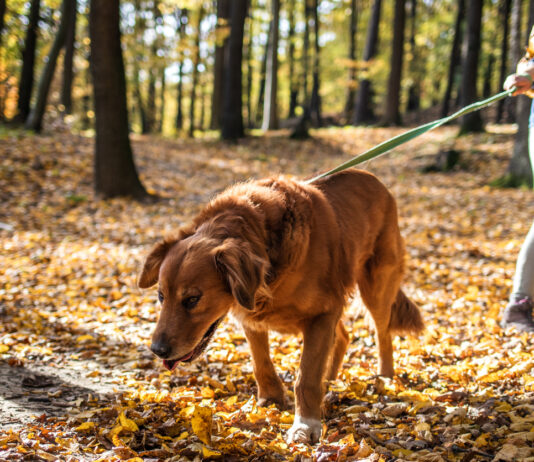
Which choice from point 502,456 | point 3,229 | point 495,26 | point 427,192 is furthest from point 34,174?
point 495,26

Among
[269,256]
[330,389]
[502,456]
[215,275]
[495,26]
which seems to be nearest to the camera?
[502,456]

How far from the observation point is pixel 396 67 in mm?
20797

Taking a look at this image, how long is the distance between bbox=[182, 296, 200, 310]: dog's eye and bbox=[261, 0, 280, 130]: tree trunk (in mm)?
18468

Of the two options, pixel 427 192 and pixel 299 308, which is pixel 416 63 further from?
pixel 299 308

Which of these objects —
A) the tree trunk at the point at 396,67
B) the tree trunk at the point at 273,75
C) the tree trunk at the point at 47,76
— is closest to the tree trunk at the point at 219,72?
the tree trunk at the point at 273,75

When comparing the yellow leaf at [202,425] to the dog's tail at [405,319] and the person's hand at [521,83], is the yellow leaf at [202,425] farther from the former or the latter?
the person's hand at [521,83]

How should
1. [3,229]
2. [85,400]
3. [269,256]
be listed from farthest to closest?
[3,229], [85,400], [269,256]

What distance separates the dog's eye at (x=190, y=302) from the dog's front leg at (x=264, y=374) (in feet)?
2.92

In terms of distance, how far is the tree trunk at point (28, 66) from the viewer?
15.8 metres

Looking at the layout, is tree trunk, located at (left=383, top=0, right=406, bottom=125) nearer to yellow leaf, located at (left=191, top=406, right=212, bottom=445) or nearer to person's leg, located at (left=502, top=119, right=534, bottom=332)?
person's leg, located at (left=502, top=119, right=534, bottom=332)

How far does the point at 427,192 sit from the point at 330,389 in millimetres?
8248

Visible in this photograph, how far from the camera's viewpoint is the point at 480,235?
7742 millimetres

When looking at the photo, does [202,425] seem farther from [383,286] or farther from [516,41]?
[516,41]

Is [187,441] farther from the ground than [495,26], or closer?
closer
